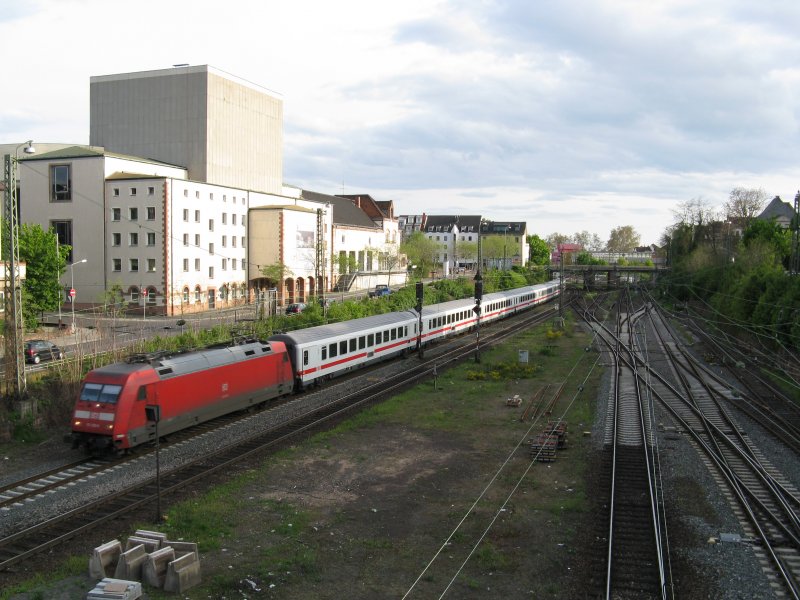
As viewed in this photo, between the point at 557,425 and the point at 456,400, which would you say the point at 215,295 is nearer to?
the point at 456,400

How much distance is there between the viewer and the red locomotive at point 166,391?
63.2 feet

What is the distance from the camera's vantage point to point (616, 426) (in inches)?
947

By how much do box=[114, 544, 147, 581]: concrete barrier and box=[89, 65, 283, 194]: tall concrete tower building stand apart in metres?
61.1

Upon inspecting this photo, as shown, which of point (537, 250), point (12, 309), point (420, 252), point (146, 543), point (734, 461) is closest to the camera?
point (146, 543)

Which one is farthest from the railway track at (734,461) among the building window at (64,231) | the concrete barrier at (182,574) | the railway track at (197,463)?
the building window at (64,231)

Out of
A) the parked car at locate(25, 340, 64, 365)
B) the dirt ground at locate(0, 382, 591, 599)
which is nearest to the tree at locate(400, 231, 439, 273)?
the parked car at locate(25, 340, 64, 365)

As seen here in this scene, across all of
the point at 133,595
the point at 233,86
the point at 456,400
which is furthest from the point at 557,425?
the point at 233,86

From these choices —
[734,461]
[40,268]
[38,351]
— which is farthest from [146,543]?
[40,268]

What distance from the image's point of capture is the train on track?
63.5ft

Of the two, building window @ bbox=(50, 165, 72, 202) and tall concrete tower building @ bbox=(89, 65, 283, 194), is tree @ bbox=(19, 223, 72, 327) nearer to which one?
building window @ bbox=(50, 165, 72, 202)

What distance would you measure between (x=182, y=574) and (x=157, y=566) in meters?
0.57

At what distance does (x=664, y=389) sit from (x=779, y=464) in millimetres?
11957

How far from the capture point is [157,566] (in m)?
12.3

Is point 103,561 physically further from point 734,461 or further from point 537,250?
point 537,250
